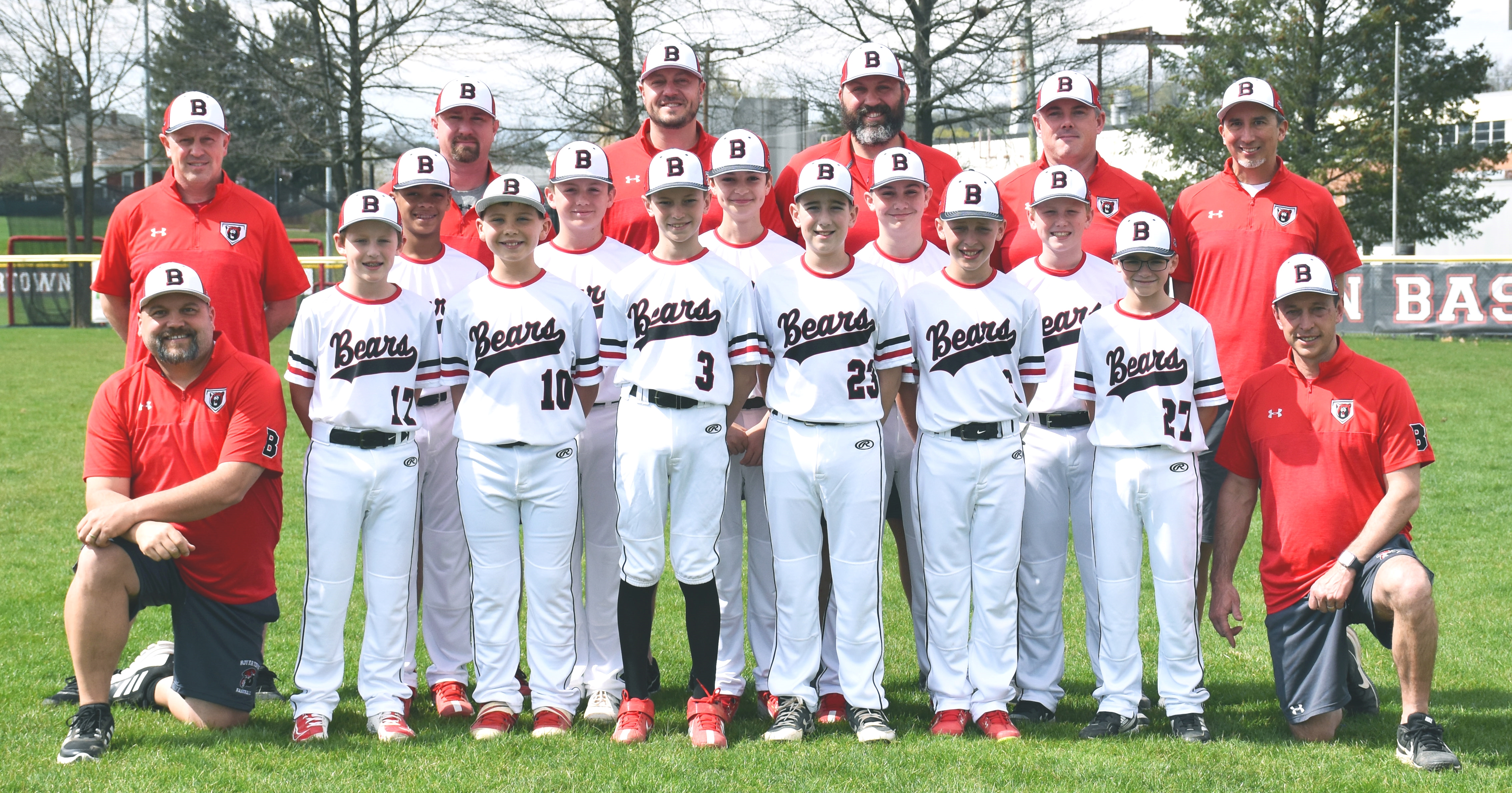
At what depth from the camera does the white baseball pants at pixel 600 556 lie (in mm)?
5023

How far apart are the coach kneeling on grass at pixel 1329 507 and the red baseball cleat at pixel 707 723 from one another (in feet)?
6.85

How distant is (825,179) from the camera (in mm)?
4754

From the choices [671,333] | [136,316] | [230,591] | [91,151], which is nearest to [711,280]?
[671,333]

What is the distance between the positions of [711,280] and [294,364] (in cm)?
162

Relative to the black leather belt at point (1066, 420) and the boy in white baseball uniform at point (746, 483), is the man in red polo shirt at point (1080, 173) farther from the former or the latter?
the boy in white baseball uniform at point (746, 483)

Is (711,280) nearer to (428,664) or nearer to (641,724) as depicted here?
(641,724)

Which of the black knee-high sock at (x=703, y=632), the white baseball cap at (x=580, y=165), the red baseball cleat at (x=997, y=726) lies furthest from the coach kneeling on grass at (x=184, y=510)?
the red baseball cleat at (x=997, y=726)

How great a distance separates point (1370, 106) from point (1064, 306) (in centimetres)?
3221

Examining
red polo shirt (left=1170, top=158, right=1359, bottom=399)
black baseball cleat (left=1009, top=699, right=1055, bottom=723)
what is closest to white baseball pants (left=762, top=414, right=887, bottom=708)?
black baseball cleat (left=1009, top=699, right=1055, bottom=723)

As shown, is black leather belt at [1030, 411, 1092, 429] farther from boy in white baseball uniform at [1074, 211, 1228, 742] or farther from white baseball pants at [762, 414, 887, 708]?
white baseball pants at [762, 414, 887, 708]

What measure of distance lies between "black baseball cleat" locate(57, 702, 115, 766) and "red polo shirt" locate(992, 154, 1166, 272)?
3919mm

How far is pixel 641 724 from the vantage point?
15.2ft

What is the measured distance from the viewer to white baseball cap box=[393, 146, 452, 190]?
16.8 feet

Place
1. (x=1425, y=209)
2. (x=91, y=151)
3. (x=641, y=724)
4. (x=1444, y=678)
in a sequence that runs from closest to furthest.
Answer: (x=641, y=724)
(x=1444, y=678)
(x=1425, y=209)
(x=91, y=151)
